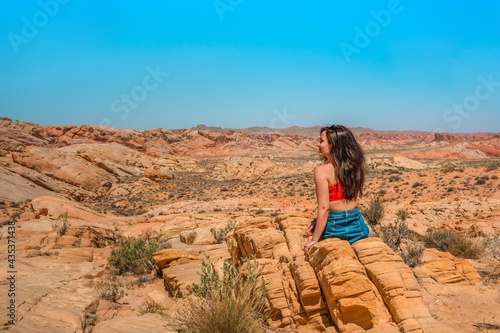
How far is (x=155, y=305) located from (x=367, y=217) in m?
8.76

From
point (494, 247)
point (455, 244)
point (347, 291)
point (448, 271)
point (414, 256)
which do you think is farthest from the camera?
point (455, 244)

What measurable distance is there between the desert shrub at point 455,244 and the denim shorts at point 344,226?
4.86 meters

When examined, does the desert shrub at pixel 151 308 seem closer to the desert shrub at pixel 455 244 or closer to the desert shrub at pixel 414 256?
the desert shrub at pixel 414 256

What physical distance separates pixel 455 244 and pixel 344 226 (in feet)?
17.4

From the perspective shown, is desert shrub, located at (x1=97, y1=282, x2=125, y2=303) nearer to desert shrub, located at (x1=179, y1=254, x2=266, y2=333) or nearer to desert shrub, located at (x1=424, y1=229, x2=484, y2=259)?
desert shrub, located at (x1=179, y1=254, x2=266, y2=333)

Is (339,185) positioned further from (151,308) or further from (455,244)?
(455,244)

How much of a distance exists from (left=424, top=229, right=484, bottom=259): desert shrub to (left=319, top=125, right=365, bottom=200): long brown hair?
5.11m

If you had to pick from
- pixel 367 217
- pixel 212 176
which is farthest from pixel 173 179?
pixel 367 217

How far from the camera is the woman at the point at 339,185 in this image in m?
3.24

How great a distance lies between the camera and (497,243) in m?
6.47

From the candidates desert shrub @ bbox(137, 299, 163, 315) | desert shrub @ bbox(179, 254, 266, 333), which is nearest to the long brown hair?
desert shrub @ bbox(179, 254, 266, 333)

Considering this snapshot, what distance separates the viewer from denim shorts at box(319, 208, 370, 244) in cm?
336

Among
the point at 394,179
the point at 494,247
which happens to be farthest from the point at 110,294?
the point at 394,179

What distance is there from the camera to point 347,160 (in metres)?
3.29
